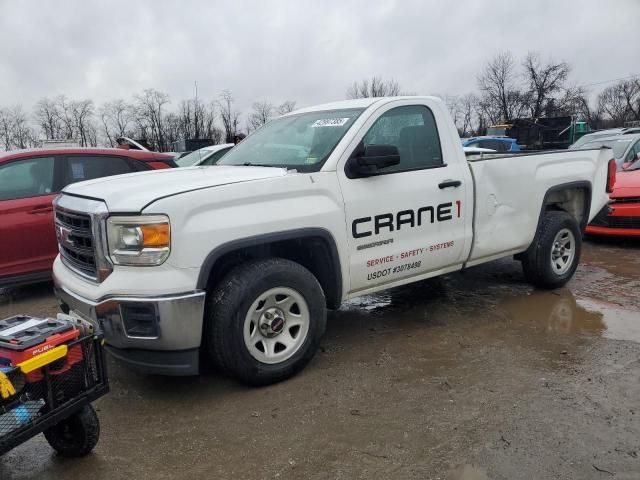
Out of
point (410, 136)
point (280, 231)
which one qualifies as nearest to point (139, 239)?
point (280, 231)

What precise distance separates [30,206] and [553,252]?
5787 millimetres

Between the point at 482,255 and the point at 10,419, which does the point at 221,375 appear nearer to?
the point at 10,419

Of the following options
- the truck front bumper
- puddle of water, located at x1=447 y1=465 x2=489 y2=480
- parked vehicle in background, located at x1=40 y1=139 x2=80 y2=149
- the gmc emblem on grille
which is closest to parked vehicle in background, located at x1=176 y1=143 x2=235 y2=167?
parked vehicle in background, located at x1=40 y1=139 x2=80 y2=149

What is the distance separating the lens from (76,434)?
2.82 meters

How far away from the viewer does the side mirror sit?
3.75 meters

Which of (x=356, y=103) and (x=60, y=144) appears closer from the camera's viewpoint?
(x=356, y=103)

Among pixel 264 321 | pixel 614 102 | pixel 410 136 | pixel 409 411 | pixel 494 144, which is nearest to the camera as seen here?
pixel 409 411

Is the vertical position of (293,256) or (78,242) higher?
(78,242)

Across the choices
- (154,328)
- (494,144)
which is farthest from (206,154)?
(494,144)

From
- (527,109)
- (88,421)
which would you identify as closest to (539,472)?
(88,421)

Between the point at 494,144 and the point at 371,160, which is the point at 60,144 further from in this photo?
the point at 494,144

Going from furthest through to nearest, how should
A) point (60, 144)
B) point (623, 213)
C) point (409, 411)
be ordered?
1. point (60, 144)
2. point (623, 213)
3. point (409, 411)

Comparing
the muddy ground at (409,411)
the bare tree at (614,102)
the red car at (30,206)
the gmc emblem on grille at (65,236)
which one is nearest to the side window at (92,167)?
the red car at (30,206)

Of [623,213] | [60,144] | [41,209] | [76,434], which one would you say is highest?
[60,144]
